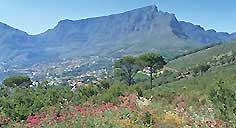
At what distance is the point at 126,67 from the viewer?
7956 cm

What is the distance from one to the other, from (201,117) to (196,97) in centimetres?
760

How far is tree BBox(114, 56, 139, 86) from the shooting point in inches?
3024

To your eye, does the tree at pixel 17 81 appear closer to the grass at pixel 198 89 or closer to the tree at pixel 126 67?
the tree at pixel 126 67

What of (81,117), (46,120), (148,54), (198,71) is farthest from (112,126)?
(198,71)

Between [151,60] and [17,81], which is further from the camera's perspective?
[151,60]

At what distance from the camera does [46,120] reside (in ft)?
45.6

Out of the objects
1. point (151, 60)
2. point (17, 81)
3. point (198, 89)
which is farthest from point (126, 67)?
point (198, 89)

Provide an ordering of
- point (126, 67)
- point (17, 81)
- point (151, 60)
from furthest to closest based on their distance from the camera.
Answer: point (126, 67) < point (151, 60) < point (17, 81)

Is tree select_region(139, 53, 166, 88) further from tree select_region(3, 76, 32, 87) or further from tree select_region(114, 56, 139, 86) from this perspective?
tree select_region(3, 76, 32, 87)

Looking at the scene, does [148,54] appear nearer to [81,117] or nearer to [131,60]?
[131,60]

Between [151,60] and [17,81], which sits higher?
[151,60]

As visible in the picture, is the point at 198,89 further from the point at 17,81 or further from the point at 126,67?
the point at 126,67

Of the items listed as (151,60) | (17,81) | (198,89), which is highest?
(151,60)

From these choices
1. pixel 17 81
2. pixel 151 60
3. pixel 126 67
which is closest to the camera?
pixel 17 81
